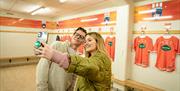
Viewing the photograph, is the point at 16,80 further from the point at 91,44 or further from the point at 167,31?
the point at 91,44

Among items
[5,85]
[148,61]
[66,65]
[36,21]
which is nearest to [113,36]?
[148,61]

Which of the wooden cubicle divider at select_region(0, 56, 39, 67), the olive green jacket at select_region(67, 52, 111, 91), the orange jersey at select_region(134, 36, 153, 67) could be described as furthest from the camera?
the wooden cubicle divider at select_region(0, 56, 39, 67)

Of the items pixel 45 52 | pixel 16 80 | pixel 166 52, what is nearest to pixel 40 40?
pixel 45 52

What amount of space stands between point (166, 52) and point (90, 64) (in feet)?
9.87

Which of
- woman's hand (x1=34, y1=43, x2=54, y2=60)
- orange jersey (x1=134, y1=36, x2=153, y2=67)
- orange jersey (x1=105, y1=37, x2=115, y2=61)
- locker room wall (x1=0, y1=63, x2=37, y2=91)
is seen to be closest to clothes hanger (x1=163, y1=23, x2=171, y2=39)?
orange jersey (x1=134, y1=36, x2=153, y2=67)

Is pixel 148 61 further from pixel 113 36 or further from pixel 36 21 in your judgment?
pixel 36 21

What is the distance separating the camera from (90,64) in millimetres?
981

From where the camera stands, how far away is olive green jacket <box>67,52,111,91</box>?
37.4 inches

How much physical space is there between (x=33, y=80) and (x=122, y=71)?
10.9ft

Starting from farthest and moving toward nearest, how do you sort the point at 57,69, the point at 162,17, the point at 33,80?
the point at 33,80, the point at 162,17, the point at 57,69

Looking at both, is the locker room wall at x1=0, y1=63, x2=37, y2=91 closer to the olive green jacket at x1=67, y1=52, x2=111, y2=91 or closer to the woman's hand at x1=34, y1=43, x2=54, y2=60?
the olive green jacket at x1=67, y1=52, x2=111, y2=91

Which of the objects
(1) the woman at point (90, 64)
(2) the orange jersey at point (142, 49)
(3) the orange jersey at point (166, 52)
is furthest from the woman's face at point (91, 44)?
(2) the orange jersey at point (142, 49)

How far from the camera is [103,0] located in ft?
15.0

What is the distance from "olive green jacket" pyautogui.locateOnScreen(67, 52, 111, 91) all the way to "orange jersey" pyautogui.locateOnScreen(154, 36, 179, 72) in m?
2.64
